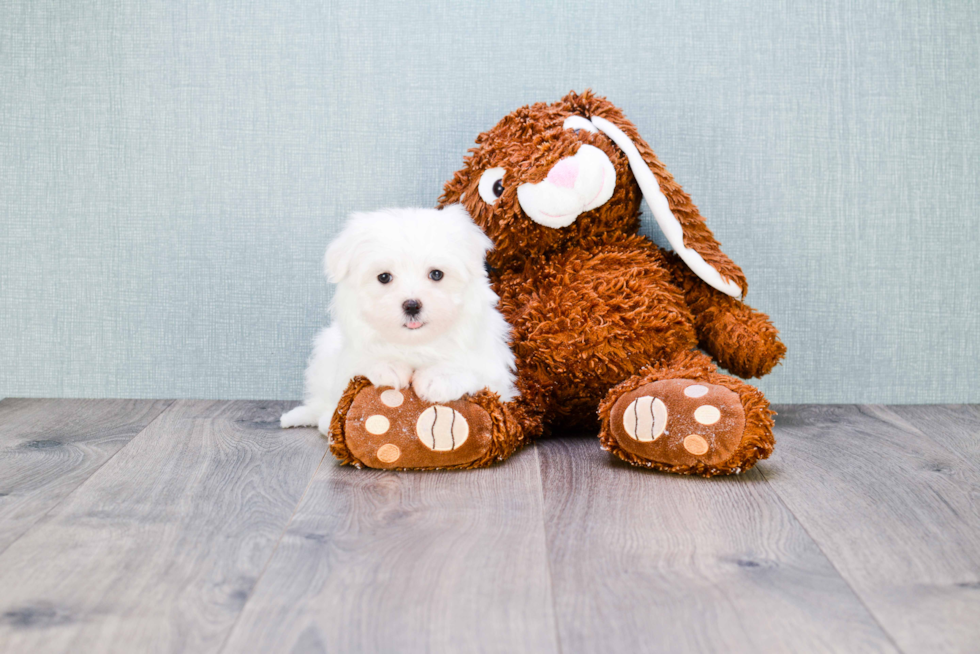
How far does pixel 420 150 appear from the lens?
1.75m

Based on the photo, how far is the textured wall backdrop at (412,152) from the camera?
1720mm

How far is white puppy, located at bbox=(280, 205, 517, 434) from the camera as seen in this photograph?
1.26 metres

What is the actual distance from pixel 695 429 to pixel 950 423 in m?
0.71

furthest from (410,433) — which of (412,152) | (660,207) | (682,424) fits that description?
(412,152)

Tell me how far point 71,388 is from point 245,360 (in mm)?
385

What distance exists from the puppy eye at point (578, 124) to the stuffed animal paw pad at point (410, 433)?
0.54m

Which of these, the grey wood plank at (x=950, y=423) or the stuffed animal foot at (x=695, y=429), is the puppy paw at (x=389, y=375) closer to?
the stuffed animal foot at (x=695, y=429)

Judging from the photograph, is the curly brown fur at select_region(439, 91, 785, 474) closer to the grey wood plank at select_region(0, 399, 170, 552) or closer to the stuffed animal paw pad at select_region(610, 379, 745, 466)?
the stuffed animal paw pad at select_region(610, 379, 745, 466)

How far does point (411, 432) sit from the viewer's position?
4.17ft

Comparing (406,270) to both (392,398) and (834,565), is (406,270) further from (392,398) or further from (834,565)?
(834,565)

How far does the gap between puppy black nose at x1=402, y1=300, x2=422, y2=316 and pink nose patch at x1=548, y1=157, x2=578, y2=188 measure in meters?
0.34

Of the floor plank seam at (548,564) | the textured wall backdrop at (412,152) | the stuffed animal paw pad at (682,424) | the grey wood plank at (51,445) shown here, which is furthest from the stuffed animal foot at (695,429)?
the grey wood plank at (51,445)

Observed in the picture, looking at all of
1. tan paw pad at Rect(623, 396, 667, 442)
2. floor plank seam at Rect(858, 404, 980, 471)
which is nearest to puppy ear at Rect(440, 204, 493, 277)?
tan paw pad at Rect(623, 396, 667, 442)

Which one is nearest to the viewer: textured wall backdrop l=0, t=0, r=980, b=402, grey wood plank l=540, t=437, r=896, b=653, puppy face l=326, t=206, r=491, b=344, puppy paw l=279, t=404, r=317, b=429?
grey wood plank l=540, t=437, r=896, b=653
